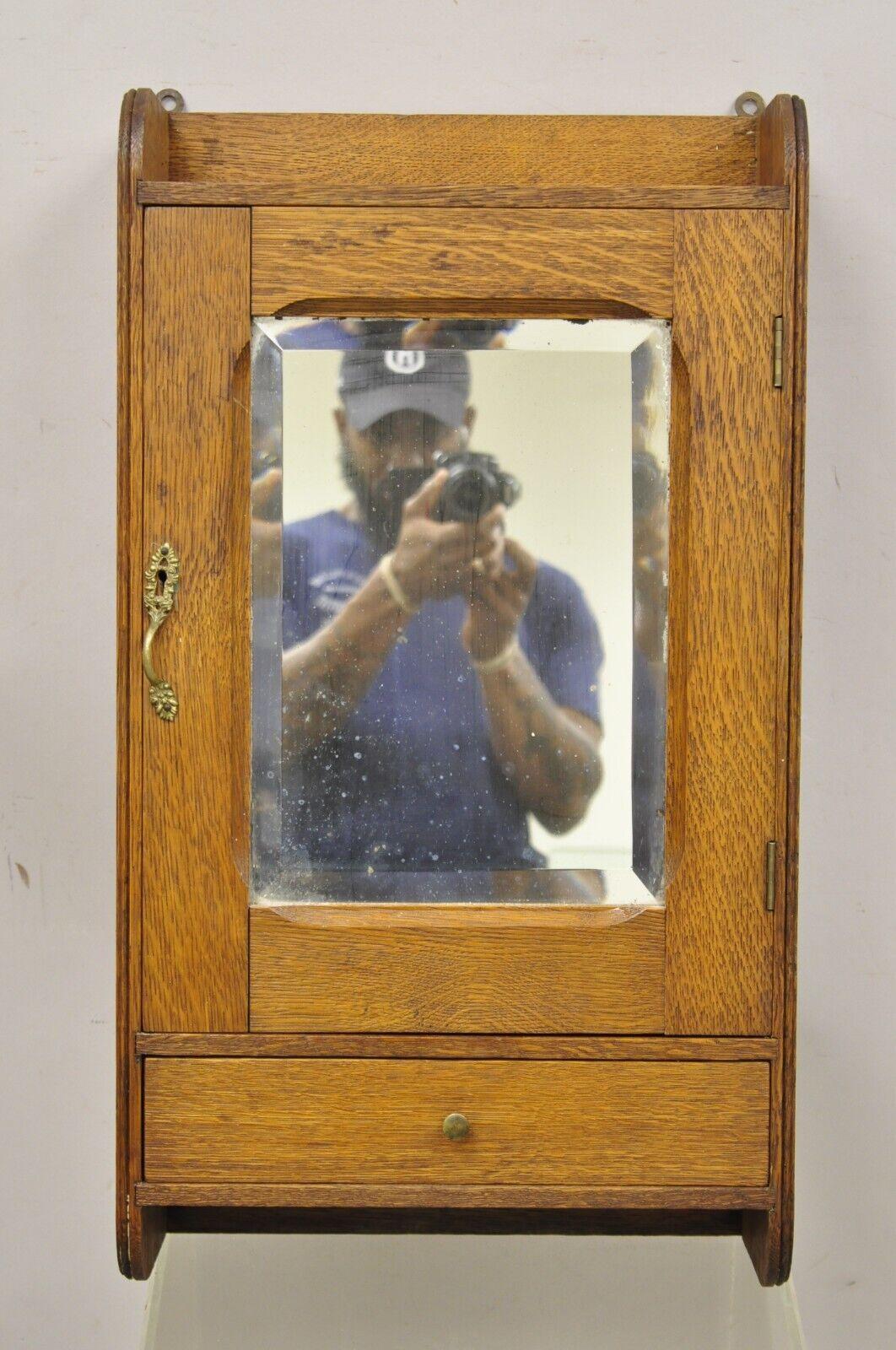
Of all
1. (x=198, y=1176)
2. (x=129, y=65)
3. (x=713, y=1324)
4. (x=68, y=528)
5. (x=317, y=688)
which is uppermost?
(x=129, y=65)

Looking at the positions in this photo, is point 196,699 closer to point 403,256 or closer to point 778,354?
point 403,256

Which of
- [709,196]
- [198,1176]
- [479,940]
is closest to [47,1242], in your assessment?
[198,1176]

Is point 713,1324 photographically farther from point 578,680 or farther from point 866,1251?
point 578,680

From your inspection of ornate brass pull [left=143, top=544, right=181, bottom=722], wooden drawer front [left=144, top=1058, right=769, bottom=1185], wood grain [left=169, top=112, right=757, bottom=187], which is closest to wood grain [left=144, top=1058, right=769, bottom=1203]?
wooden drawer front [left=144, top=1058, right=769, bottom=1185]

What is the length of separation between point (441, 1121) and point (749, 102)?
0.72 metres

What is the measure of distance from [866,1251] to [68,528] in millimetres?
796

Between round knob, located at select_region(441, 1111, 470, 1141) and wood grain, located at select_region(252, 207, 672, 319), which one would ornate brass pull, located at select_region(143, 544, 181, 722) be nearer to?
wood grain, located at select_region(252, 207, 672, 319)

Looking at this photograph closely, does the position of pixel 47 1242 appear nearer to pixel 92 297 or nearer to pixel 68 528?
pixel 68 528

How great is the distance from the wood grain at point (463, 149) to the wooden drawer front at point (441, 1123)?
0.58 metres

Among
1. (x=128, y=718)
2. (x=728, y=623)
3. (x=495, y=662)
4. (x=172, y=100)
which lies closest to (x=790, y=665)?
(x=728, y=623)

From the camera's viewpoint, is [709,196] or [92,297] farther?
[92,297]

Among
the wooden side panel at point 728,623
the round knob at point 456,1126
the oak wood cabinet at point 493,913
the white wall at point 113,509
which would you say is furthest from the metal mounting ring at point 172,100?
the round knob at point 456,1126

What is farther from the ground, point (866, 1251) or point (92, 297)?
point (92, 297)

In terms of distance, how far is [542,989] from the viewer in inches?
28.2
